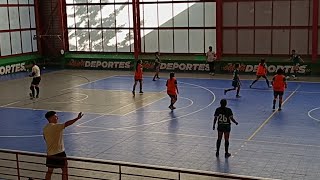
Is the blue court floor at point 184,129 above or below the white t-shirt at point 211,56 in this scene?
below

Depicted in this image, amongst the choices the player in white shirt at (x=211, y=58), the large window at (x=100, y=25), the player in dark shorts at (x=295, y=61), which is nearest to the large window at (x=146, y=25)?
the large window at (x=100, y=25)

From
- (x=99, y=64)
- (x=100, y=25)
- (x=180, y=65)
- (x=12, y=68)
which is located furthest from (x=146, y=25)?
(x=12, y=68)

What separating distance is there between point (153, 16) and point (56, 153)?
89.6 ft

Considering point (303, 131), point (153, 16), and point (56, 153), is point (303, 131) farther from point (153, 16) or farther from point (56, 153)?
point (153, 16)

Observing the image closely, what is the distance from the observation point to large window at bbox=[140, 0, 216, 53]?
3550 centimetres

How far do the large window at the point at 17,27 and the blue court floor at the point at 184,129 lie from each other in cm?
1317

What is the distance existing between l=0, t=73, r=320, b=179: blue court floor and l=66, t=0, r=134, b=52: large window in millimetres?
10898

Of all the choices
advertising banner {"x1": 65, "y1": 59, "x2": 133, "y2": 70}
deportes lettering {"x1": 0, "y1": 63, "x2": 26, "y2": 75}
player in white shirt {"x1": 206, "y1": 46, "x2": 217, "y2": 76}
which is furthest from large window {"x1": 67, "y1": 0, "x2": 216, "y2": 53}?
deportes lettering {"x1": 0, "y1": 63, "x2": 26, "y2": 75}

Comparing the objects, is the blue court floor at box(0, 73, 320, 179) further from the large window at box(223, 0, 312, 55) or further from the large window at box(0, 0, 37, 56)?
the large window at box(0, 0, 37, 56)

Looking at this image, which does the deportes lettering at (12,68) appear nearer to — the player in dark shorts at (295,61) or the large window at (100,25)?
the large window at (100,25)

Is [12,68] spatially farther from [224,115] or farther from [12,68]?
[224,115]

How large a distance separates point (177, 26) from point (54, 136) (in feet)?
86.8

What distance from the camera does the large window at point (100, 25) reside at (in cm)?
3841

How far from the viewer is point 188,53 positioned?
3647cm
